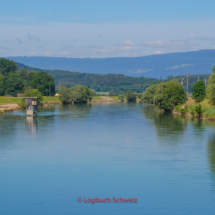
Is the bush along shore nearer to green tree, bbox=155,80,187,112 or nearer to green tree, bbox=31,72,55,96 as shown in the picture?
green tree, bbox=155,80,187,112

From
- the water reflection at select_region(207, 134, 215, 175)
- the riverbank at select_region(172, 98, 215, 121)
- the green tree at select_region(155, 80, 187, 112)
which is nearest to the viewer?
the water reflection at select_region(207, 134, 215, 175)

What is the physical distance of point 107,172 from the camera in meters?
28.4

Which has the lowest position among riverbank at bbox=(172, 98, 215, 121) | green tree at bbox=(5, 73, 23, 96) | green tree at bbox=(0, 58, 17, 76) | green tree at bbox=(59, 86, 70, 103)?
riverbank at bbox=(172, 98, 215, 121)

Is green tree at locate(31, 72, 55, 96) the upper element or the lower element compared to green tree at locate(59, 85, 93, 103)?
upper

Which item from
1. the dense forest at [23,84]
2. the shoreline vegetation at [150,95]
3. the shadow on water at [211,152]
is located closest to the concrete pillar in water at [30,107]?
the shoreline vegetation at [150,95]

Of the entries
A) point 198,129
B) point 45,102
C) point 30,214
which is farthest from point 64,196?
point 45,102

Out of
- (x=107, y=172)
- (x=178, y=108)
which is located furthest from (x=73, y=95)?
(x=107, y=172)

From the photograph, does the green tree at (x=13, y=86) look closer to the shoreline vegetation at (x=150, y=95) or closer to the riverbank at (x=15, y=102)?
the shoreline vegetation at (x=150, y=95)

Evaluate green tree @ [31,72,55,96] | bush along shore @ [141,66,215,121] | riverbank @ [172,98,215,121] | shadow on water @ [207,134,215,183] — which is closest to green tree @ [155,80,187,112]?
bush along shore @ [141,66,215,121]

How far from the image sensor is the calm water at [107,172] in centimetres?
2130

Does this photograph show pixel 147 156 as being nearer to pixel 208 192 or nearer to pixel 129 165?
pixel 129 165

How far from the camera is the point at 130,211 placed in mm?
20406

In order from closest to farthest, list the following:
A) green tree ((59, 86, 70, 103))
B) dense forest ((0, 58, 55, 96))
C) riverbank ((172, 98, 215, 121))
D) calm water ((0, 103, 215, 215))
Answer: calm water ((0, 103, 215, 215)) < riverbank ((172, 98, 215, 121)) < green tree ((59, 86, 70, 103)) < dense forest ((0, 58, 55, 96))

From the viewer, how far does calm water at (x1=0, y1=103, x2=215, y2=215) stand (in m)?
21.3
